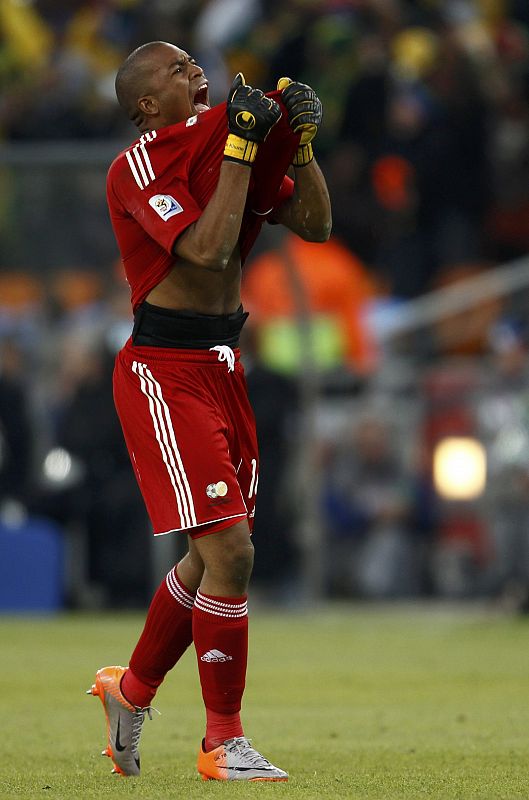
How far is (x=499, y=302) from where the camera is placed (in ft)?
40.3

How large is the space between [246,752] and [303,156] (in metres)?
1.85

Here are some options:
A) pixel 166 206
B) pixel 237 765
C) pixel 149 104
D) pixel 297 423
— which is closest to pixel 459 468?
pixel 297 423

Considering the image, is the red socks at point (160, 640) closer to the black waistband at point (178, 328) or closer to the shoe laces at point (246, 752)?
the shoe laces at point (246, 752)

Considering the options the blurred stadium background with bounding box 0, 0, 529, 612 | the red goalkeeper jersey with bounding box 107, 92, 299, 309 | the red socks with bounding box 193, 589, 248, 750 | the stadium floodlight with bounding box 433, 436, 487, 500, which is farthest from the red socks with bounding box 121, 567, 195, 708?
the stadium floodlight with bounding box 433, 436, 487, 500

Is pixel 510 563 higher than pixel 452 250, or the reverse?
pixel 452 250

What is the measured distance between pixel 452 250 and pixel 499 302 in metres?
1.94

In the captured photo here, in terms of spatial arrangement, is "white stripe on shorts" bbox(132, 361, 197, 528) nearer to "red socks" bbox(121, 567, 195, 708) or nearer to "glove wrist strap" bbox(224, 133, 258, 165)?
"red socks" bbox(121, 567, 195, 708)

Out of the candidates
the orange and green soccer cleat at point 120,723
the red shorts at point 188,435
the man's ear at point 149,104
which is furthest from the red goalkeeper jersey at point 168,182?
the orange and green soccer cleat at point 120,723

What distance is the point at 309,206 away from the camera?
5145 millimetres

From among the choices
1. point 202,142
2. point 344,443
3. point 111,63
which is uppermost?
point 111,63

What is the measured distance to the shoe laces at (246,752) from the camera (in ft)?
15.7

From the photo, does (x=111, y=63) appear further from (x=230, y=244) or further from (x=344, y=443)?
(x=230, y=244)

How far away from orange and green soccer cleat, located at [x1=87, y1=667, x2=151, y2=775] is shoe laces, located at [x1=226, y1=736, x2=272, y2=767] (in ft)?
1.26

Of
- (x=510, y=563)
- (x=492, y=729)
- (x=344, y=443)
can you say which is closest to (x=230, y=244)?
→ (x=492, y=729)
